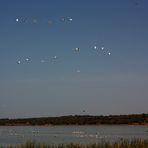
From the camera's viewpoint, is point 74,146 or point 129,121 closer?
point 74,146

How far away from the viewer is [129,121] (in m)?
196

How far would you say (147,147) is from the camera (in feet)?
131

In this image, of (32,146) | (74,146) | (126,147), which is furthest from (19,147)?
(126,147)

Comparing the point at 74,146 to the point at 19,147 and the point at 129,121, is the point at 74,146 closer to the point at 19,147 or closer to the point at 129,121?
the point at 19,147

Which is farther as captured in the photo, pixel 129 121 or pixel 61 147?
pixel 129 121

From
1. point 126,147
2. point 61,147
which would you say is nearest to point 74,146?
point 61,147

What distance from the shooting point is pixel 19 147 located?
40.1 m

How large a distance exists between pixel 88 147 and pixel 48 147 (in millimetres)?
3314

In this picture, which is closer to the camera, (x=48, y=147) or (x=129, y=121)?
(x=48, y=147)

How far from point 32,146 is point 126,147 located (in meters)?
7.63

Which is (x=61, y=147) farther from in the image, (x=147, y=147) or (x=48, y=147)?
(x=147, y=147)

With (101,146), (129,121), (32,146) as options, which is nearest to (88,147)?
(101,146)

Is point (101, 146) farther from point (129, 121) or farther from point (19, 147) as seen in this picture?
point (129, 121)

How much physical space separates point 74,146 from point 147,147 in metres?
6.10
